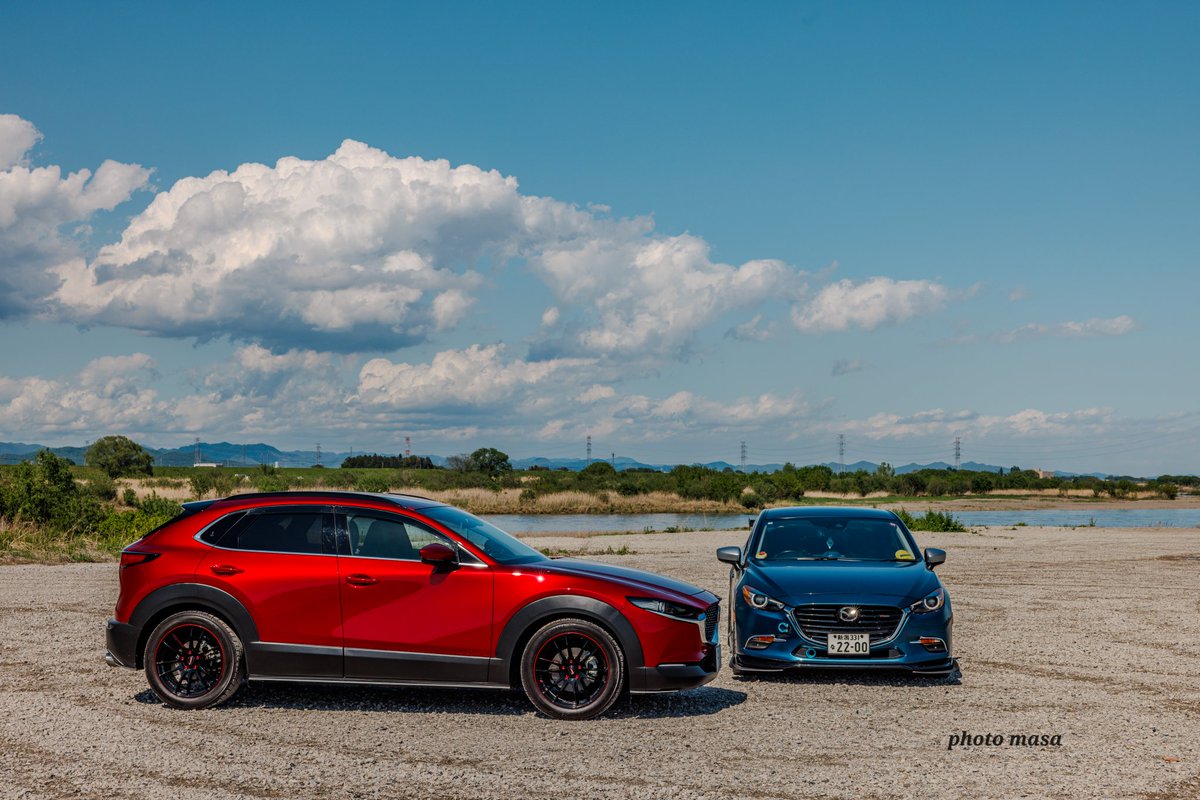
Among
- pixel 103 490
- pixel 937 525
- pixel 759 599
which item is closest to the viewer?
pixel 759 599

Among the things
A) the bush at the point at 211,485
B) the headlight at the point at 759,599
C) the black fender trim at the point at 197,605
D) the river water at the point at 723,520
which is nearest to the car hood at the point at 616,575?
the headlight at the point at 759,599

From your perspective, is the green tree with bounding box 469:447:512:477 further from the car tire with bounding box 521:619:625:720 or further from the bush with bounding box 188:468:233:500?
the car tire with bounding box 521:619:625:720

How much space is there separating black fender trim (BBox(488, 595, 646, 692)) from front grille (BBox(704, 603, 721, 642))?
585mm

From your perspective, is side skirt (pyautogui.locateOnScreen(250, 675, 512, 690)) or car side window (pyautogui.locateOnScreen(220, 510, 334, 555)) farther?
car side window (pyautogui.locateOnScreen(220, 510, 334, 555))

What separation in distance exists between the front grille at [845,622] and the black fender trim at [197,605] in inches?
177

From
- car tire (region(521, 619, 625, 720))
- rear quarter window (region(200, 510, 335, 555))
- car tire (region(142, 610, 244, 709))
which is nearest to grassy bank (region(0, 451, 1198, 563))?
car tire (region(142, 610, 244, 709))

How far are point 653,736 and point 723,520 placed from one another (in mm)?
53220

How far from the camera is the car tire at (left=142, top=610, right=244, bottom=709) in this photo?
28.2 feet

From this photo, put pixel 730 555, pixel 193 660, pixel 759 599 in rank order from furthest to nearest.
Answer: pixel 730 555, pixel 759 599, pixel 193 660

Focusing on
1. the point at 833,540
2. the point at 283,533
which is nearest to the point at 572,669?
the point at 283,533

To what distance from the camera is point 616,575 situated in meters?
8.73

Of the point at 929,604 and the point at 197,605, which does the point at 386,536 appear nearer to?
the point at 197,605

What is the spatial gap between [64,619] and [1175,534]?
126 ft

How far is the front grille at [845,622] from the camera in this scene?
9656 mm
